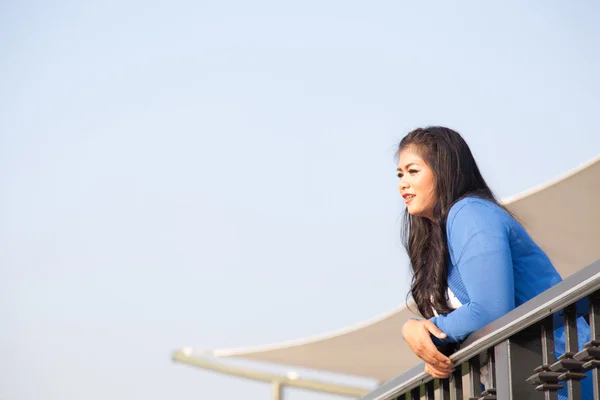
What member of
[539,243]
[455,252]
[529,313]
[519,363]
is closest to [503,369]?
[519,363]

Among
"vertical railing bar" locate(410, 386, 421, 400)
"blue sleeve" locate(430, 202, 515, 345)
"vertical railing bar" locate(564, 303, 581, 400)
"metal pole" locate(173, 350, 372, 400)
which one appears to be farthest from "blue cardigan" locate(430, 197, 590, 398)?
"metal pole" locate(173, 350, 372, 400)

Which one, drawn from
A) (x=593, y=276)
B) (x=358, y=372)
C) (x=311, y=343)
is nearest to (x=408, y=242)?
(x=593, y=276)

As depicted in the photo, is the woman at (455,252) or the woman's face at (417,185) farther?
the woman's face at (417,185)

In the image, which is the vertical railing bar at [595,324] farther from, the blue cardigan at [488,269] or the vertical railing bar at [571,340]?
the blue cardigan at [488,269]

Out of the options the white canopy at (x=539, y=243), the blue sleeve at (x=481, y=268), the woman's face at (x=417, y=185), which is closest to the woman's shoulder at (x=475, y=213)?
the blue sleeve at (x=481, y=268)

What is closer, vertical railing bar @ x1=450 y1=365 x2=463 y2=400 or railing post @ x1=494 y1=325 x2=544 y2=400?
railing post @ x1=494 y1=325 x2=544 y2=400

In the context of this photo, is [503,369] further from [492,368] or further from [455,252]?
[455,252]

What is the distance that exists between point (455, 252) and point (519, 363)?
0.99 ft

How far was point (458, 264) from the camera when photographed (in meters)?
2.10

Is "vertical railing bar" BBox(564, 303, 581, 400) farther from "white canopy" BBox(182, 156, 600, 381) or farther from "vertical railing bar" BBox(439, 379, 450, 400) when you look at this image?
"white canopy" BBox(182, 156, 600, 381)

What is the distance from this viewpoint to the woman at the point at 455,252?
2.04m

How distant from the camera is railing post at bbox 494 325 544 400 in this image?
1952 millimetres

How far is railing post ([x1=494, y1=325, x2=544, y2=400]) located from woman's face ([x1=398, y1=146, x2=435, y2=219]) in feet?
1.58

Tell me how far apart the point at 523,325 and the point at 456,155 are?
60 centimetres
